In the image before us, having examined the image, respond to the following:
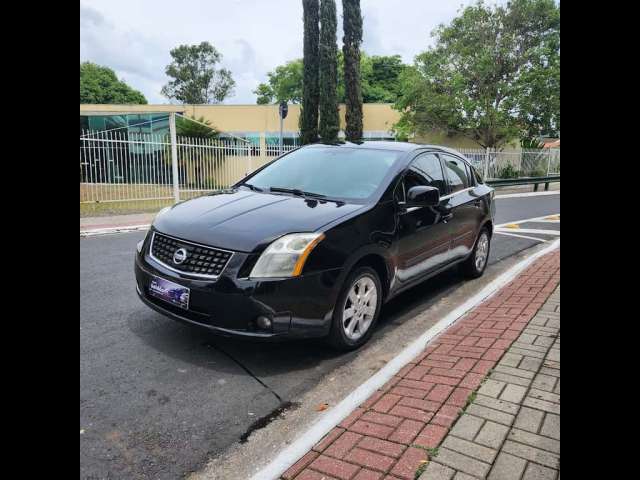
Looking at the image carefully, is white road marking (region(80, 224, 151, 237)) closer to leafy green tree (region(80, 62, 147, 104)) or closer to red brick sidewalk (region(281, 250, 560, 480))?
red brick sidewalk (region(281, 250, 560, 480))

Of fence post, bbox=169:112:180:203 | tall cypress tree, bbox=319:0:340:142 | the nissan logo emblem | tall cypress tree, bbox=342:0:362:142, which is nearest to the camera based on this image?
the nissan logo emblem

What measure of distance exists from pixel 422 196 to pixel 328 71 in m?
25.0

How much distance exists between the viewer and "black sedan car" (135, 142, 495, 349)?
131 inches

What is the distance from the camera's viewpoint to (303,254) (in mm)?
3385

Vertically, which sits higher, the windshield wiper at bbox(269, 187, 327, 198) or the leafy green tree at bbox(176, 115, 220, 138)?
the leafy green tree at bbox(176, 115, 220, 138)

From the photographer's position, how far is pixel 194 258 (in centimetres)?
346

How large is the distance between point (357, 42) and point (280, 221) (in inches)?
1049

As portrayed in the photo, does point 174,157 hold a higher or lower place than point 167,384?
higher

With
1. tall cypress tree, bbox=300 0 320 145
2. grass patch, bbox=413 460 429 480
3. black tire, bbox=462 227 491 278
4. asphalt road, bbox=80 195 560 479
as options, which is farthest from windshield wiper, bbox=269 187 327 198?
tall cypress tree, bbox=300 0 320 145

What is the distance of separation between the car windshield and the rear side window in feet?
3.49

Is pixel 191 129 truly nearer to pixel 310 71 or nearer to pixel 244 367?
pixel 310 71

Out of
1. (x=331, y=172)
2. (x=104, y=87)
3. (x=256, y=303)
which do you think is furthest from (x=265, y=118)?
(x=104, y=87)
